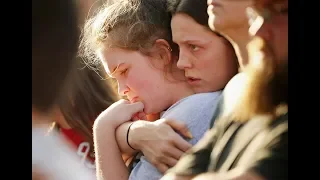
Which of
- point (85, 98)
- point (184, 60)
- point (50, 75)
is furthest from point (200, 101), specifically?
point (50, 75)

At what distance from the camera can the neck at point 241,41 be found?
2.68m

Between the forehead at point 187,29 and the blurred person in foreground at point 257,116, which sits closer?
the blurred person in foreground at point 257,116

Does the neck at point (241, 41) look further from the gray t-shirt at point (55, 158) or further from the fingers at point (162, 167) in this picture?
the gray t-shirt at point (55, 158)

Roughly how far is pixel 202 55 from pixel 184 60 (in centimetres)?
8

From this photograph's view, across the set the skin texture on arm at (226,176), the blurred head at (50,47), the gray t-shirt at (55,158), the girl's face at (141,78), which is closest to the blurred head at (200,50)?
the girl's face at (141,78)

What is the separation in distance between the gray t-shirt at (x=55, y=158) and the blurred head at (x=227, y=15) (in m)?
0.80

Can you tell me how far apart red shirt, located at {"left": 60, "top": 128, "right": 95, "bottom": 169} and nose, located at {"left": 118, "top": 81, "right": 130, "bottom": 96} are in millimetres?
259

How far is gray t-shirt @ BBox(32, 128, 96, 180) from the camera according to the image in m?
2.95

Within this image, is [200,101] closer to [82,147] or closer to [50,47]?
[82,147]

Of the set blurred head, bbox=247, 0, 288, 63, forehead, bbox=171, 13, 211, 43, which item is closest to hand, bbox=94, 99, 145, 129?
forehead, bbox=171, 13, 211, 43

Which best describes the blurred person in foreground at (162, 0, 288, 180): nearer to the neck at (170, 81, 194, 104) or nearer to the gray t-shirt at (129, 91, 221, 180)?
the gray t-shirt at (129, 91, 221, 180)
